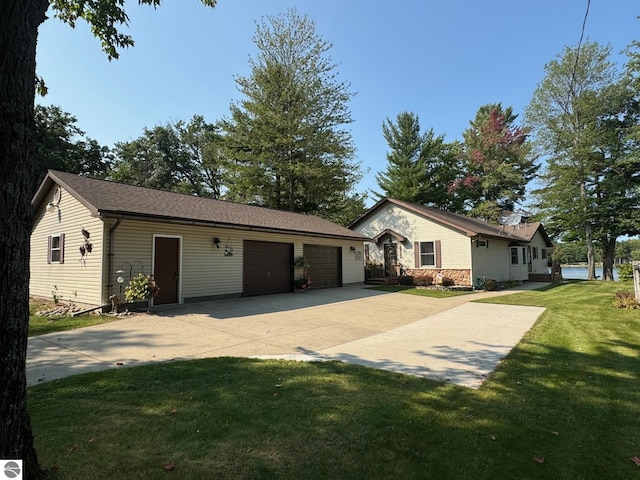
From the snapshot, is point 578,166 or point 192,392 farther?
point 578,166

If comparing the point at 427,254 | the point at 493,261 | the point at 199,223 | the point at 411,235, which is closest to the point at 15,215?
the point at 199,223

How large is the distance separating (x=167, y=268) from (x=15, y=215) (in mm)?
9247

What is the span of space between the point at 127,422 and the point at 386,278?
18.2 metres

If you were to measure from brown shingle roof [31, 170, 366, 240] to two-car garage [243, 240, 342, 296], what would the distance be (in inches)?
35.2

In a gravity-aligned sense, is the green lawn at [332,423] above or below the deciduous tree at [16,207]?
below

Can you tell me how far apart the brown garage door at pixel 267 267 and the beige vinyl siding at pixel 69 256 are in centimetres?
500

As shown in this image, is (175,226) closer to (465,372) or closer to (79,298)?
(79,298)

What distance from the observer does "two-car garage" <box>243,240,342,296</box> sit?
44.2 ft

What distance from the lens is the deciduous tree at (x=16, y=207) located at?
1.90m

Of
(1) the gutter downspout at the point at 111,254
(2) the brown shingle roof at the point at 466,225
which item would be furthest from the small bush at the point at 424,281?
(1) the gutter downspout at the point at 111,254

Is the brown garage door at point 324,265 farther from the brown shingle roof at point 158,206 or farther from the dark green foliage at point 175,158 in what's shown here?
the dark green foliage at point 175,158

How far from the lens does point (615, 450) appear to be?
110 inches

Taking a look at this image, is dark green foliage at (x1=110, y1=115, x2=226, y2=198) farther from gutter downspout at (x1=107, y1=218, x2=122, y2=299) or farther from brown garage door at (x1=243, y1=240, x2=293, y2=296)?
gutter downspout at (x1=107, y1=218, x2=122, y2=299)

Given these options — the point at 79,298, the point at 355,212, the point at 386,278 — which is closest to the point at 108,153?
the point at 355,212
